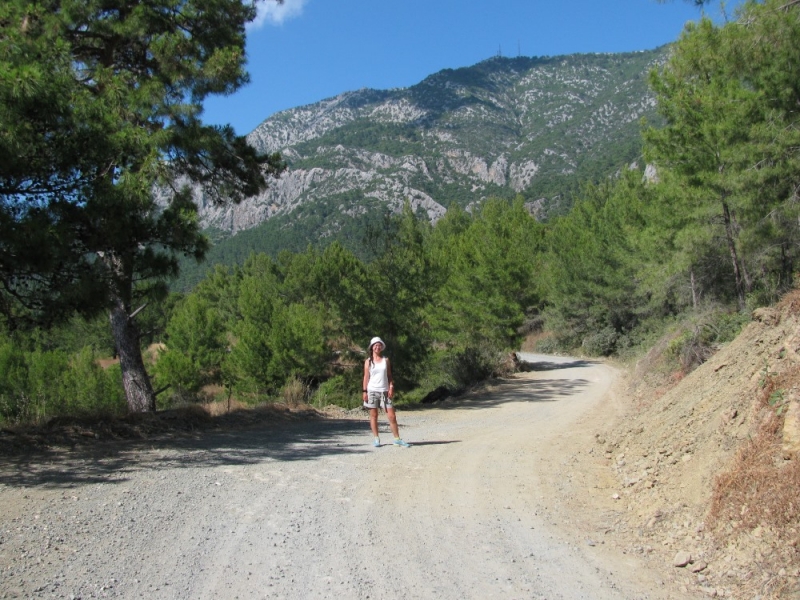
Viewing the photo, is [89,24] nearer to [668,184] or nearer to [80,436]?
[80,436]

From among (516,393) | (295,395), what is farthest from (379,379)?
(516,393)

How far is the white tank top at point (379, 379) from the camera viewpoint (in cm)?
866

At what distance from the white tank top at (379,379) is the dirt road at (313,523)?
2.77 feet

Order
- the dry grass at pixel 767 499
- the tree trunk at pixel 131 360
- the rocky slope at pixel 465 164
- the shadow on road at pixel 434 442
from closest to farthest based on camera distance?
the dry grass at pixel 767 499 < the shadow on road at pixel 434 442 < the tree trunk at pixel 131 360 < the rocky slope at pixel 465 164

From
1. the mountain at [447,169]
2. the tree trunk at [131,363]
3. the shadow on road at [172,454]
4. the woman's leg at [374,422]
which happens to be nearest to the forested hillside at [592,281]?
the tree trunk at [131,363]

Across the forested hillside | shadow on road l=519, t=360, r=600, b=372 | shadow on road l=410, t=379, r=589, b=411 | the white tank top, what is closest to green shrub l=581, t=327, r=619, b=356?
the forested hillside

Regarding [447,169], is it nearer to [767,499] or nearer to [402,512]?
[402,512]

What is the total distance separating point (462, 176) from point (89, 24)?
16226 cm

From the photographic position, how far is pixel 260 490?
591 centimetres

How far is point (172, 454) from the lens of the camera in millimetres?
7566

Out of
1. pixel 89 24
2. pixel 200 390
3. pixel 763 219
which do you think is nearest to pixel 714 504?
pixel 763 219

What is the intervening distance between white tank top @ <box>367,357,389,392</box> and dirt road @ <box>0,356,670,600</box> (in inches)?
33.2

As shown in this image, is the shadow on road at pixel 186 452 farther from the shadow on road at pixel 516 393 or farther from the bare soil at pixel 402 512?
the shadow on road at pixel 516 393

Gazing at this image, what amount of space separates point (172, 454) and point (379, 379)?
9.62ft
